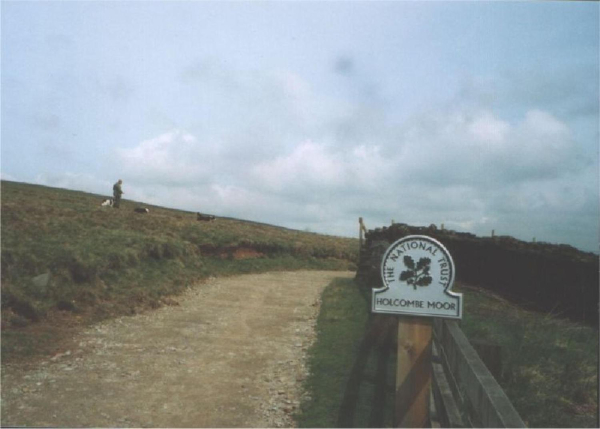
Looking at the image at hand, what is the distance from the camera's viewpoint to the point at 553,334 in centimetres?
853

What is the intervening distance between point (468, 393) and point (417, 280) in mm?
1128

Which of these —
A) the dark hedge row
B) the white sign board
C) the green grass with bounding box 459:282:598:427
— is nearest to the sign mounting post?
the white sign board

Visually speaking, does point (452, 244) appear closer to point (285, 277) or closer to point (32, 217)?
point (285, 277)

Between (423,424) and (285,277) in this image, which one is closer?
(423,424)

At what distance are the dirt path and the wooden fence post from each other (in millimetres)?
2022

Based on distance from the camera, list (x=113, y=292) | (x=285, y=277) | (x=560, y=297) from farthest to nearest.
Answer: (x=285, y=277), (x=560, y=297), (x=113, y=292)

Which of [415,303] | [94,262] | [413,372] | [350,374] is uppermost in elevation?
[415,303]

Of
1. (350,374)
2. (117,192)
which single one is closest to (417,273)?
(350,374)

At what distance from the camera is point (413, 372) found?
13.4 ft

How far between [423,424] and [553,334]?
5632 mm

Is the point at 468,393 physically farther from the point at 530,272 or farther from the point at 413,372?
the point at 530,272

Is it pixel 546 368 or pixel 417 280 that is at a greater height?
pixel 417 280

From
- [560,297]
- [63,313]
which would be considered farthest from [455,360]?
[560,297]

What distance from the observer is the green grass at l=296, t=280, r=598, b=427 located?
5.61 m
